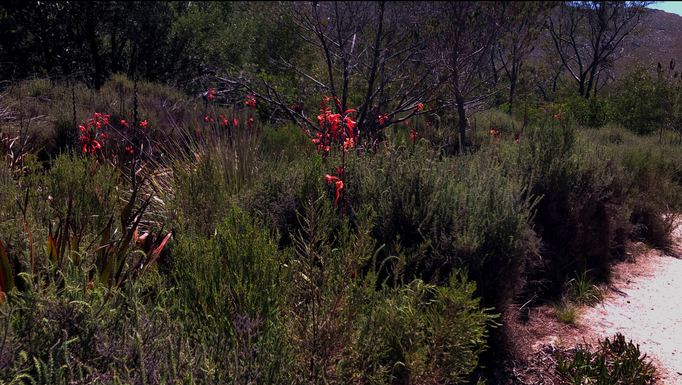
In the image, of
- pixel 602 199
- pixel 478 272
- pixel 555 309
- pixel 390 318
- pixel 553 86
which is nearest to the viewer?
pixel 390 318

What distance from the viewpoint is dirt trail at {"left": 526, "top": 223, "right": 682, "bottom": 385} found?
3.44m

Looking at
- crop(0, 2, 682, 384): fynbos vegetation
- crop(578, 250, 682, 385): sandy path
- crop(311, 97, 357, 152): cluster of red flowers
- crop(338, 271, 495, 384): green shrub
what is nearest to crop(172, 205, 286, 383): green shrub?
crop(0, 2, 682, 384): fynbos vegetation

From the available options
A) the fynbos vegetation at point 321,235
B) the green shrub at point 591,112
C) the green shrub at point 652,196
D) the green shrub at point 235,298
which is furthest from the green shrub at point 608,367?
the green shrub at point 591,112

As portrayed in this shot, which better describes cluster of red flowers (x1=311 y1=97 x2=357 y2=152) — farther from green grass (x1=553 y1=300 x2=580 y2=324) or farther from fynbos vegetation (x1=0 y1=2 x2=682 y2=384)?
green grass (x1=553 y1=300 x2=580 y2=324)

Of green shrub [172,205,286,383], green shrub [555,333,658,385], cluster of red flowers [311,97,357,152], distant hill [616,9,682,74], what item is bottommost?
green shrub [555,333,658,385]

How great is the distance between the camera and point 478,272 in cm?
314

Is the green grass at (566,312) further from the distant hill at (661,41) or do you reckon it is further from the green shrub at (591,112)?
the distant hill at (661,41)

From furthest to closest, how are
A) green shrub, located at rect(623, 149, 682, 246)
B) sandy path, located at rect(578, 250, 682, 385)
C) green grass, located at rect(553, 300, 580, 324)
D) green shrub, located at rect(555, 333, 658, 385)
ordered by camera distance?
green shrub, located at rect(623, 149, 682, 246), green grass, located at rect(553, 300, 580, 324), sandy path, located at rect(578, 250, 682, 385), green shrub, located at rect(555, 333, 658, 385)

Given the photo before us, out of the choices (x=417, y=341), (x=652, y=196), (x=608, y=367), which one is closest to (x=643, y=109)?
(x=652, y=196)

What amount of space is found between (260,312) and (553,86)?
1463 inches

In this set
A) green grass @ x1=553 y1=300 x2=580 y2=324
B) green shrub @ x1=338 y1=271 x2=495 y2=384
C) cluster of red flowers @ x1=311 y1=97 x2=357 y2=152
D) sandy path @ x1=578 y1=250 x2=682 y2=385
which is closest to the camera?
green shrub @ x1=338 y1=271 x2=495 y2=384

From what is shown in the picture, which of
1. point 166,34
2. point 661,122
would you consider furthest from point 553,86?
point 166,34

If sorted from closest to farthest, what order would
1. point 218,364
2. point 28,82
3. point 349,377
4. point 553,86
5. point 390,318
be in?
1. point 218,364
2. point 349,377
3. point 390,318
4. point 28,82
5. point 553,86

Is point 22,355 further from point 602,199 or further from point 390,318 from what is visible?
point 602,199
